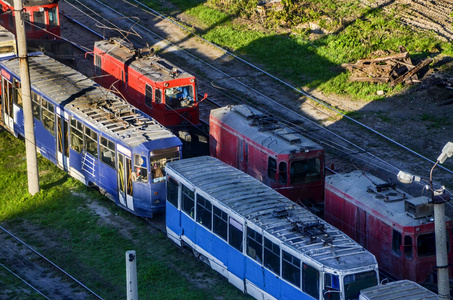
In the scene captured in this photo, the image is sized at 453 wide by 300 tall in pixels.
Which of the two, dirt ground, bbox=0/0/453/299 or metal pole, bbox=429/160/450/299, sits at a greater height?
metal pole, bbox=429/160/450/299

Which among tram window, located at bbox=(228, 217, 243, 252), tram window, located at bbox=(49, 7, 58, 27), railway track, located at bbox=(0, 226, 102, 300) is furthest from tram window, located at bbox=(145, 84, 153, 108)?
tram window, located at bbox=(228, 217, 243, 252)

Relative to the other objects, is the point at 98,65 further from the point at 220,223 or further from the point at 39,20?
the point at 220,223

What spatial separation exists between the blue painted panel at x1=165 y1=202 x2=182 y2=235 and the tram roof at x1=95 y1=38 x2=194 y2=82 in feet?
24.1

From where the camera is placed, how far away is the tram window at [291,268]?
68.0 ft

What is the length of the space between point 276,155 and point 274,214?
4377 millimetres

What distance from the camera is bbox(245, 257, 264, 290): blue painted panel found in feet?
72.7

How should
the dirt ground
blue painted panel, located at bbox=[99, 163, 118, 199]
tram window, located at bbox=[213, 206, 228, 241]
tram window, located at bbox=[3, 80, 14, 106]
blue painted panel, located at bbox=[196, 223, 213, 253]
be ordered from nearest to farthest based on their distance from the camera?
tram window, located at bbox=[213, 206, 228, 241], blue painted panel, located at bbox=[196, 223, 213, 253], blue painted panel, located at bbox=[99, 163, 118, 199], tram window, located at bbox=[3, 80, 14, 106], the dirt ground

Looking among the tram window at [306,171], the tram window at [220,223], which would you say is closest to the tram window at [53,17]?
the tram window at [306,171]

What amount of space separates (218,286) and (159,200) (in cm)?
440

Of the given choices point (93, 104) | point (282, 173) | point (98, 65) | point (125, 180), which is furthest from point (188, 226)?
point (98, 65)

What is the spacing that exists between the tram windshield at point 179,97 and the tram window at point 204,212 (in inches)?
322

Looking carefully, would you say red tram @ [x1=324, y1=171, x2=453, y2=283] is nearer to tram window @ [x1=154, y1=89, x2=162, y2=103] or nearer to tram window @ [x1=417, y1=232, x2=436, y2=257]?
tram window @ [x1=417, y1=232, x2=436, y2=257]

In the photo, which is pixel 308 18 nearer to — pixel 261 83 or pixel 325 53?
pixel 325 53

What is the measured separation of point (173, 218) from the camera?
2572cm
